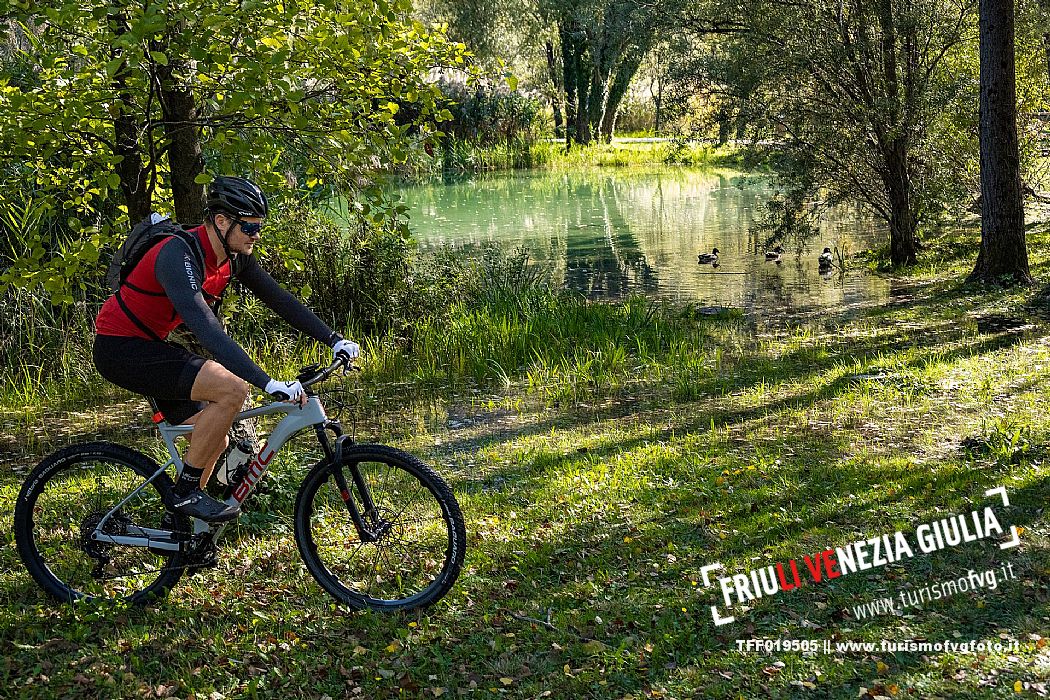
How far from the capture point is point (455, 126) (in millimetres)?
41406

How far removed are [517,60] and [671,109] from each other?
37753 mm

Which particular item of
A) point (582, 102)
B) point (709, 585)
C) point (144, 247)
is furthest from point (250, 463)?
point (582, 102)

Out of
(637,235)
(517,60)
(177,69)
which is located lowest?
(637,235)

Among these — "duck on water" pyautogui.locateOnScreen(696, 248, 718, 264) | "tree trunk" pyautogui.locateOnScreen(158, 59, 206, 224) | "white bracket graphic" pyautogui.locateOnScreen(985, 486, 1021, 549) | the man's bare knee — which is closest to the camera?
the man's bare knee

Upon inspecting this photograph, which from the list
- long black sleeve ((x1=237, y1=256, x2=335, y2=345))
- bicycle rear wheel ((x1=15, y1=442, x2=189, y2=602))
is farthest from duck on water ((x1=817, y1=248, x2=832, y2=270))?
bicycle rear wheel ((x1=15, y1=442, x2=189, y2=602))

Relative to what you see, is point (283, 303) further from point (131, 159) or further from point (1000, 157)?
point (1000, 157)

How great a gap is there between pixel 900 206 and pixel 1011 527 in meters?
11.8

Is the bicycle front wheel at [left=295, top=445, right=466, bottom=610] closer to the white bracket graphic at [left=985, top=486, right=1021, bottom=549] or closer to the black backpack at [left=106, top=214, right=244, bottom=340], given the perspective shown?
the black backpack at [left=106, top=214, right=244, bottom=340]

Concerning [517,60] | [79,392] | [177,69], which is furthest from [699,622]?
[517,60]

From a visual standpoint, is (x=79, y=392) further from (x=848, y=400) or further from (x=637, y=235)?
(x=637, y=235)

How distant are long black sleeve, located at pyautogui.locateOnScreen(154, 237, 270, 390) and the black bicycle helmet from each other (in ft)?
0.88

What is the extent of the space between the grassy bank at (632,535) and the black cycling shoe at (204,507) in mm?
542

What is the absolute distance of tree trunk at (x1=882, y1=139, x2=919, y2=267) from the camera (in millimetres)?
15938

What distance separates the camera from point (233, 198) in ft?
14.9
